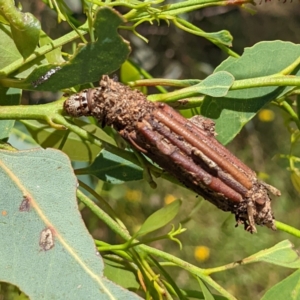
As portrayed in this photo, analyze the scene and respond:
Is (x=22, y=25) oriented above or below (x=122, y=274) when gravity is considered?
above

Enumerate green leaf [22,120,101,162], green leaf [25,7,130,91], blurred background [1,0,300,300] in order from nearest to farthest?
green leaf [25,7,130,91]
green leaf [22,120,101,162]
blurred background [1,0,300,300]

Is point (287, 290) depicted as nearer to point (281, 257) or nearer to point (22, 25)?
point (281, 257)

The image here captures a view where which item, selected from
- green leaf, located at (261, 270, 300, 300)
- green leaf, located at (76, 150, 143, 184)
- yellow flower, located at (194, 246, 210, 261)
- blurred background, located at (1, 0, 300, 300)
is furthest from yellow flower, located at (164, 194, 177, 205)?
green leaf, located at (261, 270, 300, 300)

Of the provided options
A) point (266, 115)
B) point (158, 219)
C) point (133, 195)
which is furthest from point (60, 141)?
point (266, 115)

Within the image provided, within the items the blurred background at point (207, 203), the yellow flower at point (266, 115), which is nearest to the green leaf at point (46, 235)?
the blurred background at point (207, 203)

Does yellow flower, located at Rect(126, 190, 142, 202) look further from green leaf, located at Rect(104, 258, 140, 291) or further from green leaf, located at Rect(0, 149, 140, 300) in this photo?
green leaf, located at Rect(0, 149, 140, 300)

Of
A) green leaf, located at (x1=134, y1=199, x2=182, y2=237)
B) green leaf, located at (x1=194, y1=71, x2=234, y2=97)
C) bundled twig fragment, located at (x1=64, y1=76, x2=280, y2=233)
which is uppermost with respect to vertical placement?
green leaf, located at (x1=194, y1=71, x2=234, y2=97)

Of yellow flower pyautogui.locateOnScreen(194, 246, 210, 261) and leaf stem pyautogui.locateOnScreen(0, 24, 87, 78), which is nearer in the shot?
leaf stem pyautogui.locateOnScreen(0, 24, 87, 78)

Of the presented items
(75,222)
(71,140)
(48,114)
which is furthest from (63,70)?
(71,140)
